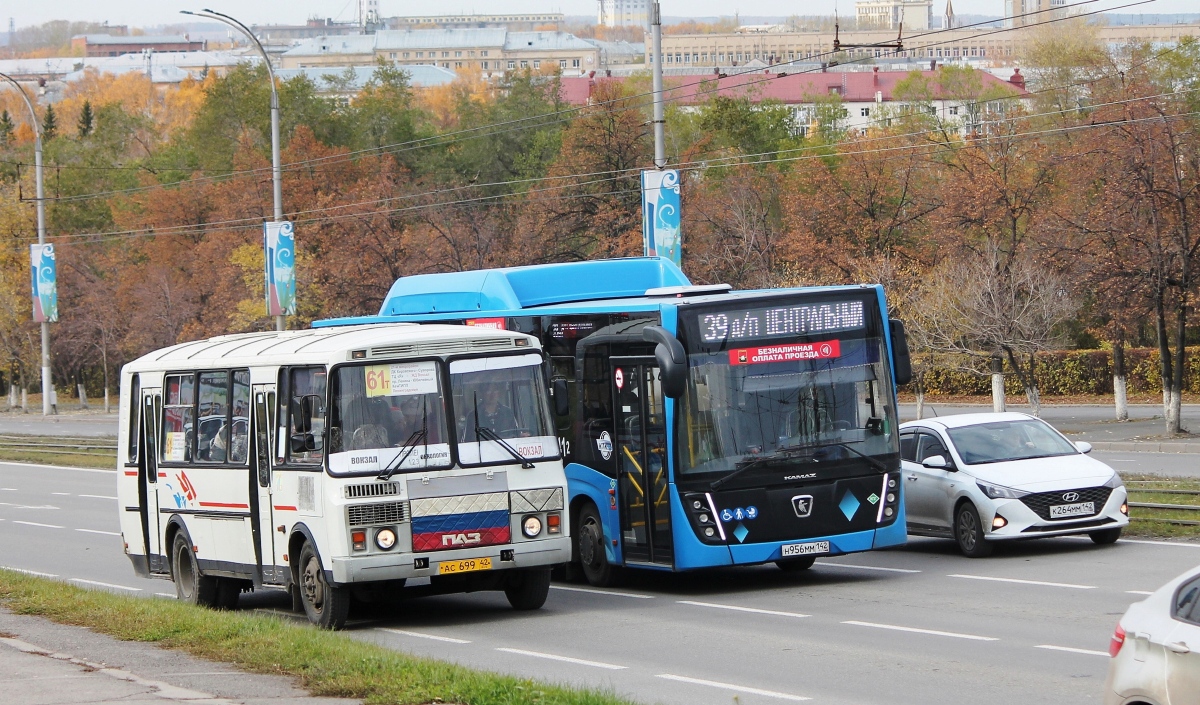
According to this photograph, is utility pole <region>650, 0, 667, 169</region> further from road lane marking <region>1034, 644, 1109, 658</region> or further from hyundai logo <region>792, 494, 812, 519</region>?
road lane marking <region>1034, 644, 1109, 658</region>

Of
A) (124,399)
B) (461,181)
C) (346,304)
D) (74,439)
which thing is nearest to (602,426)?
(124,399)

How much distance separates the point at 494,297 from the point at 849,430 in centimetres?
528

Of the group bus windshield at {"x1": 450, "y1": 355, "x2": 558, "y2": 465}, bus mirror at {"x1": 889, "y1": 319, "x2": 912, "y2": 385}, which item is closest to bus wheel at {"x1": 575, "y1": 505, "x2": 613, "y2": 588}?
bus windshield at {"x1": 450, "y1": 355, "x2": 558, "y2": 465}

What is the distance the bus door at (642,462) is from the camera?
1522cm

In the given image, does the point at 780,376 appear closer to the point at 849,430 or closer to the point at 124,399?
the point at 849,430

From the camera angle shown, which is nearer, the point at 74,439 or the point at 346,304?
the point at 74,439

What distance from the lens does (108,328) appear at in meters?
81.4

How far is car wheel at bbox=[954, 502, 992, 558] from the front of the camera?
55.6ft

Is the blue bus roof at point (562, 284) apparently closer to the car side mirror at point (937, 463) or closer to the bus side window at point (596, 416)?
the bus side window at point (596, 416)

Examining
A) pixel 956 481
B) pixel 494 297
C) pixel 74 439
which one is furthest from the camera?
pixel 74 439

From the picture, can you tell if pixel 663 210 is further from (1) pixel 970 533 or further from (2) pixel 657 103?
(1) pixel 970 533

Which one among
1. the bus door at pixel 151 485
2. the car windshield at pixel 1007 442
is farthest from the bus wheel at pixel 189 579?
the car windshield at pixel 1007 442

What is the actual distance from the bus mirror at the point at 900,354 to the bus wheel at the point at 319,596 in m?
5.89

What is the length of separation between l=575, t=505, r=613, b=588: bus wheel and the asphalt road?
23 centimetres
